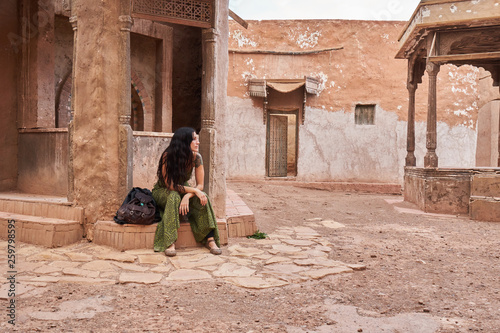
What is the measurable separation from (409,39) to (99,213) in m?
7.33

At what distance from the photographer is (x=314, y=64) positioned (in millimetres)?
13453

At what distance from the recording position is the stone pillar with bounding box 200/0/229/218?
199 inches

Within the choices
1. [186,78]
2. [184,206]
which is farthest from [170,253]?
[186,78]

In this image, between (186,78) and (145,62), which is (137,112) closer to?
(145,62)

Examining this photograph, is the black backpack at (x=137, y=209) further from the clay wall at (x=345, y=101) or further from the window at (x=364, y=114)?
the window at (x=364, y=114)

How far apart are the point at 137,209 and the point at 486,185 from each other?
6325 mm

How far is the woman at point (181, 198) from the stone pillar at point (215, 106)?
1.61 feet

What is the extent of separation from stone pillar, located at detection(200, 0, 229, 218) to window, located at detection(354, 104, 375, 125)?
908 cm

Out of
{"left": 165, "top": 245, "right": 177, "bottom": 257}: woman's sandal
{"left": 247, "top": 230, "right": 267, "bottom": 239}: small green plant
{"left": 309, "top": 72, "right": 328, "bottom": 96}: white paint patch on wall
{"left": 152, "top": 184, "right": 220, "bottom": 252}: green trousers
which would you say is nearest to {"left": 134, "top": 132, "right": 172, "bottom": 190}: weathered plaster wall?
{"left": 152, "top": 184, "right": 220, "bottom": 252}: green trousers

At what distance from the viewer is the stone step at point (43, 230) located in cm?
454

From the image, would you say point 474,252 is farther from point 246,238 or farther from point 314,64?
point 314,64

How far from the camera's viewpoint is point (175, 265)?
3.96 m

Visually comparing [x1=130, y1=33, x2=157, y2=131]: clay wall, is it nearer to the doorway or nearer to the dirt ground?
the dirt ground

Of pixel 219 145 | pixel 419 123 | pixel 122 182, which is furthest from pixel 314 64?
pixel 122 182
